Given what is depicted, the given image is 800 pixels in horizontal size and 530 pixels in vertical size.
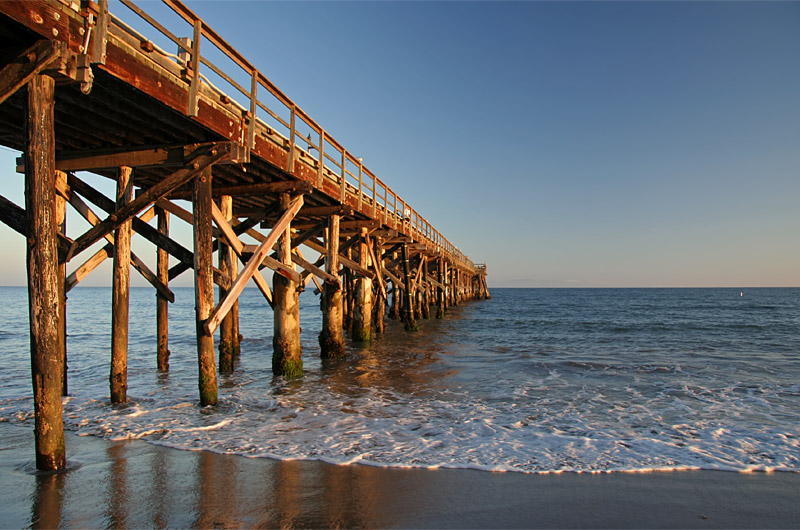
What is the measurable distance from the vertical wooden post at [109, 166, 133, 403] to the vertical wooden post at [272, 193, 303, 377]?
107 inches

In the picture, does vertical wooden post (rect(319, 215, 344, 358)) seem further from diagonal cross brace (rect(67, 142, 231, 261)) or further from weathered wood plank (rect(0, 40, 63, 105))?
weathered wood plank (rect(0, 40, 63, 105))

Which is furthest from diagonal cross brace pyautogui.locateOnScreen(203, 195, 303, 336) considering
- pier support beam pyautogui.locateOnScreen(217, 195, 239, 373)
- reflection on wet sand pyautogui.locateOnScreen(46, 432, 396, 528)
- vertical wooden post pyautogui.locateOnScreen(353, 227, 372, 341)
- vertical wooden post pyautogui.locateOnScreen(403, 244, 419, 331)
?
vertical wooden post pyautogui.locateOnScreen(403, 244, 419, 331)

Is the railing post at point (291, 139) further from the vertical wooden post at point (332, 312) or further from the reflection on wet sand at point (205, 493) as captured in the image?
the reflection on wet sand at point (205, 493)

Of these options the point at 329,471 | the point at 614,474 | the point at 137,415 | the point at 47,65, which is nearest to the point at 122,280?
the point at 137,415

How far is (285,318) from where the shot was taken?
30.8 feet

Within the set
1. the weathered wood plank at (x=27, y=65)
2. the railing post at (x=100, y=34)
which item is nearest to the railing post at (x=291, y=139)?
the railing post at (x=100, y=34)

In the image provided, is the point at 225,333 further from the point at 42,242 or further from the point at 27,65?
the point at 27,65

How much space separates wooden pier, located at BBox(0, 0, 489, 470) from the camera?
408 centimetres

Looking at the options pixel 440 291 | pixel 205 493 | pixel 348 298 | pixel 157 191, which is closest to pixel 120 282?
pixel 157 191

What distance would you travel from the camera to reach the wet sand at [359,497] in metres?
3.72

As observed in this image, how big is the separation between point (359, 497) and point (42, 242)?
3721 mm

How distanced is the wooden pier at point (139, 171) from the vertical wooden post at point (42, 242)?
1cm

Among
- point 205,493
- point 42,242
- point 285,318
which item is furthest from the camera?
point 285,318

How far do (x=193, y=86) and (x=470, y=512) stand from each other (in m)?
5.57
